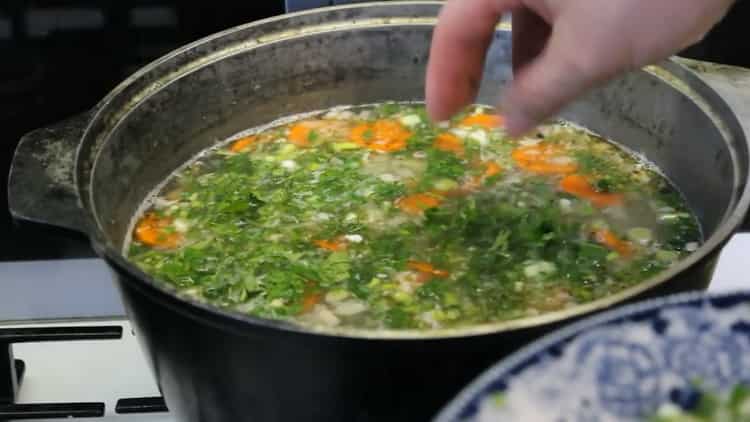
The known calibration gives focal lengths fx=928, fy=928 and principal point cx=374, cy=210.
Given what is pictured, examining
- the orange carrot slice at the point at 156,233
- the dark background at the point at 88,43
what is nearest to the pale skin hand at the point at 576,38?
the orange carrot slice at the point at 156,233

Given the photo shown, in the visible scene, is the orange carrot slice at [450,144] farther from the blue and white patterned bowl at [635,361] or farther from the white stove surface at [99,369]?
the blue and white patterned bowl at [635,361]

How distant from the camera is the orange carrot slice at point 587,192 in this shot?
4.35 feet

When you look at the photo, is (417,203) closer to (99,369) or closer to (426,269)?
(426,269)

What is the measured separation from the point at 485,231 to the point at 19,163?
0.57 meters

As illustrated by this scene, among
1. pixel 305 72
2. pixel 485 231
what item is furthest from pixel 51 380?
pixel 485 231

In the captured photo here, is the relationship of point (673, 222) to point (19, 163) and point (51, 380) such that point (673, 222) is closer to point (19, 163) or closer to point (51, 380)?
point (19, 163)

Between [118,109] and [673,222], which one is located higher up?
[118,109]

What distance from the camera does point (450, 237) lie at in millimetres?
1200

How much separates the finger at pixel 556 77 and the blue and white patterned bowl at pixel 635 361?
0.25 m

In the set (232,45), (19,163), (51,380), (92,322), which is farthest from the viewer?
(92,322)

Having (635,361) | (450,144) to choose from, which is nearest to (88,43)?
(450,144)

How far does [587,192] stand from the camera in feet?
4.42

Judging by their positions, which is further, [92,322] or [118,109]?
[92,322]

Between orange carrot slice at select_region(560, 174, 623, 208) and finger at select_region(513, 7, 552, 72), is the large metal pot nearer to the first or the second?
orange carrot slice at select_region(560, 174, 623, 208)
